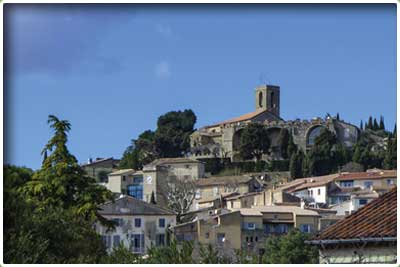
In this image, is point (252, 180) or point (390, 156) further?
point (390, 156)

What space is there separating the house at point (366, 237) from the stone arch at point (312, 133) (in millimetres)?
85881

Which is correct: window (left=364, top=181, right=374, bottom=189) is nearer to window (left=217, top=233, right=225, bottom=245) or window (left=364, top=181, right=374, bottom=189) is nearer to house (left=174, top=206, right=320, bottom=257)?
house (left=174, top=206, right=320, bottom=257)

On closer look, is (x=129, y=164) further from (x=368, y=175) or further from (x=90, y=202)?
(x=90, y=202)

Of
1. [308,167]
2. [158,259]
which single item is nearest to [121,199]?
[308,167]

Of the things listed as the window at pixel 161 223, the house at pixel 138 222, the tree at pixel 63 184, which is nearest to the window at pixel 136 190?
the house at pixel 138 222

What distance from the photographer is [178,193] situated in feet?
275

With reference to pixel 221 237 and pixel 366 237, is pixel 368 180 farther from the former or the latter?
pixel 366 237

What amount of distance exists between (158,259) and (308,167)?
75469 mm

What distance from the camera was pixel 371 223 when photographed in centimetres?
1238

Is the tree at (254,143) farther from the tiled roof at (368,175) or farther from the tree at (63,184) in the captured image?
the tree at (63,184)

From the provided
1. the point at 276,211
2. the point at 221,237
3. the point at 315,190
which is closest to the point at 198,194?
the point at 315,190

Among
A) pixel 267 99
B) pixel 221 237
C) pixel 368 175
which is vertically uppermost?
pixel 267 99

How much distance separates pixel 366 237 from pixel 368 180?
219ft

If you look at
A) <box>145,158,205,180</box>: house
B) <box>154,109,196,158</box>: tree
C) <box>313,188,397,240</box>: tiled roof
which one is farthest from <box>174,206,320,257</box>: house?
<box>313,188,397,240</box>: tiled roof
